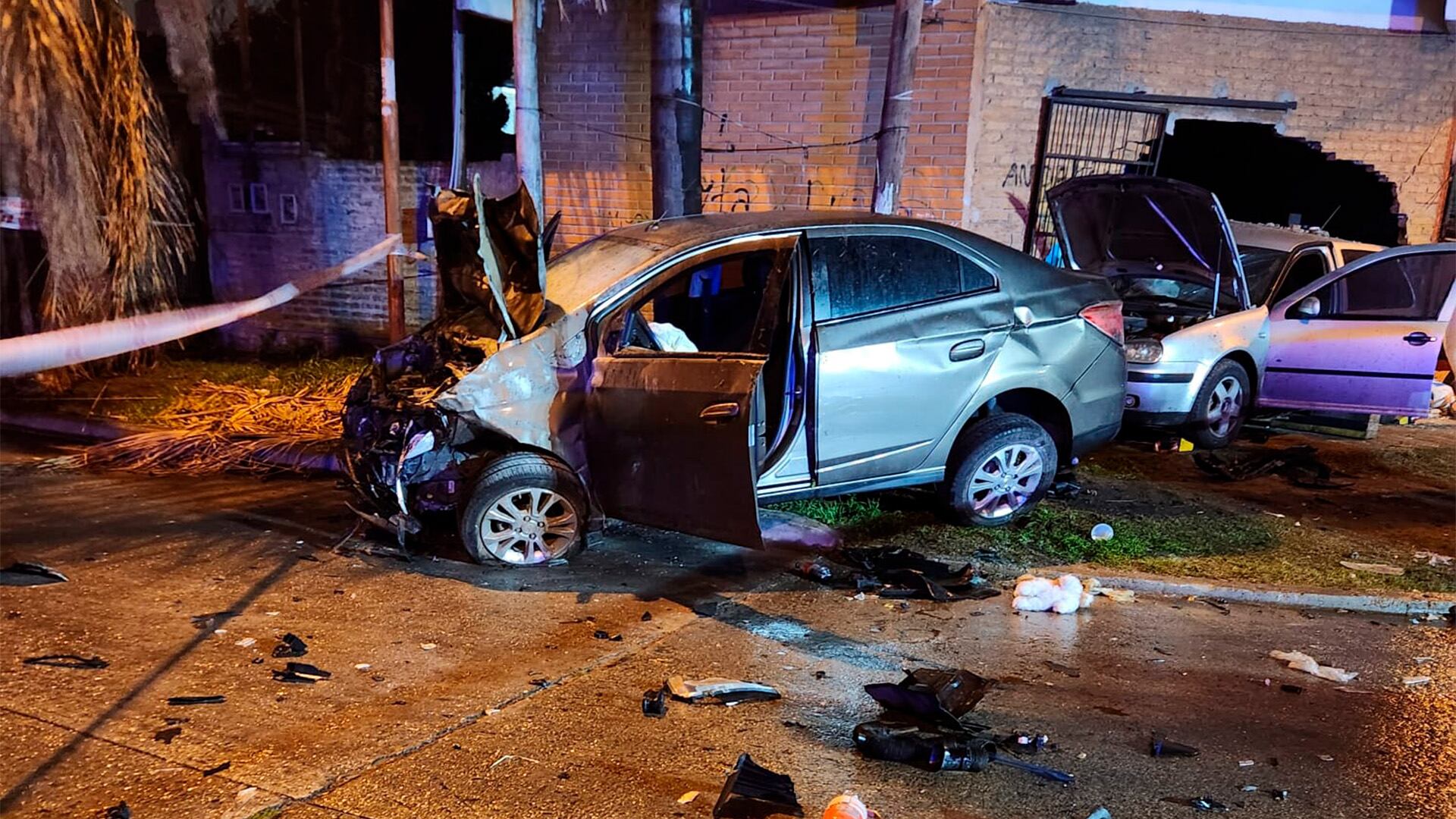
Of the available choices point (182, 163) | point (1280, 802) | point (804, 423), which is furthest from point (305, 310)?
point (1280, 802)

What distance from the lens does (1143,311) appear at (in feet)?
27.7

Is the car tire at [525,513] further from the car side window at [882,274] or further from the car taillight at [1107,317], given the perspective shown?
the car taillight at [1107,317]

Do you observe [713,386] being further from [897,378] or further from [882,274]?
[882,274]

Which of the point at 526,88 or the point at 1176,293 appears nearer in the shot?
the point at 526,88

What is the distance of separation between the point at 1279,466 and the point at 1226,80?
4.58 meters

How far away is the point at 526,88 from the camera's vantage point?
7.31 metres

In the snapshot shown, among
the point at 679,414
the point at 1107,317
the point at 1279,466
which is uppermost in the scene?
the point at 1107,317

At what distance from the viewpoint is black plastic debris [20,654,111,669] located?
4090 millimetres

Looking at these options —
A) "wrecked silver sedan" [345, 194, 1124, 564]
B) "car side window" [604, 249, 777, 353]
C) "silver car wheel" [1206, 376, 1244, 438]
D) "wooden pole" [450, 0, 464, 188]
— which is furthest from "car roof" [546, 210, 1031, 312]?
"wooden pole" [450, 0, 464, 188]

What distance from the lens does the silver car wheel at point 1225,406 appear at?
809cm

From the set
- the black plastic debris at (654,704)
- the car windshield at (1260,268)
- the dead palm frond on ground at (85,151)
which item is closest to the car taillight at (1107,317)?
the car windshield at (1260,268)

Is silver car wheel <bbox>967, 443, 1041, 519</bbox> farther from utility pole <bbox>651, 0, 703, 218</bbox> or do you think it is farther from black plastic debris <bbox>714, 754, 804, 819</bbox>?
utility pole <bbox>651, 0, 703, 218</bbox>

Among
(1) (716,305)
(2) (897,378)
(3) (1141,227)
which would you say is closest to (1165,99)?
(3) (1141,227)

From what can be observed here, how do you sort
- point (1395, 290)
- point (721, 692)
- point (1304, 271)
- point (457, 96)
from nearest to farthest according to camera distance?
point (721, 692)
point (1395, 290)
point (1304, 271)
point (457, 96)
